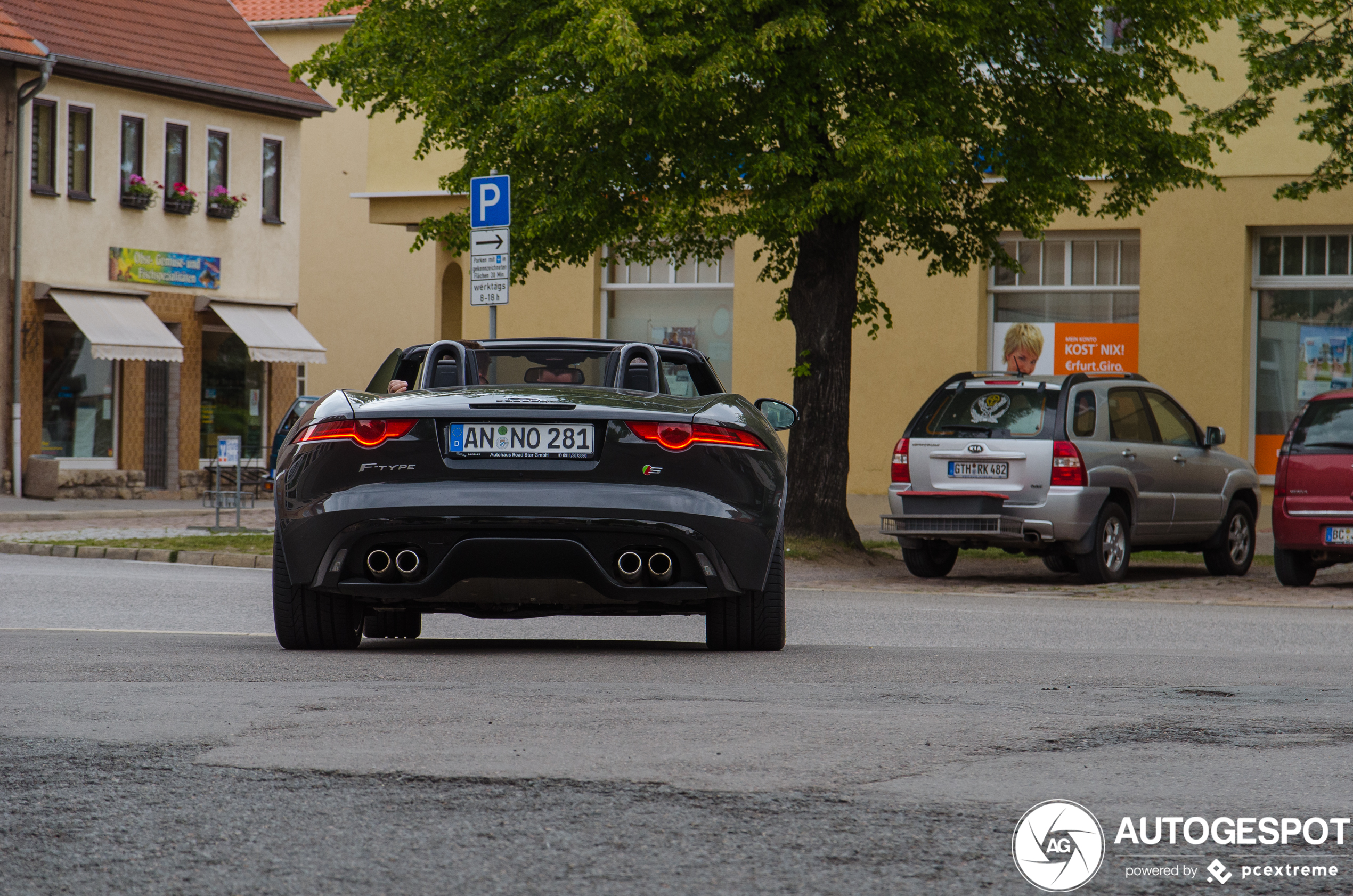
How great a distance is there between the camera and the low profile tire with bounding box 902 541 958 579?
16.2 m

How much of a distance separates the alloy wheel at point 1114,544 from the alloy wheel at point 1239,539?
75.0 inches

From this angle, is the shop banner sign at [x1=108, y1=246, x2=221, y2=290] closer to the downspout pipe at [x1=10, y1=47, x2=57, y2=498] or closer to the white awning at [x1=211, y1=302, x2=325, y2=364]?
the white awning at [x1=211, y1=302, x2=325, y2=364]

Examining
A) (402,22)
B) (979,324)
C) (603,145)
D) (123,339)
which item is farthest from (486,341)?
(123,339)

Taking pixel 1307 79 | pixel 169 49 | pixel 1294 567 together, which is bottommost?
pixel 1294 567

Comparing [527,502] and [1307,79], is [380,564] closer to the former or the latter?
[527,502]

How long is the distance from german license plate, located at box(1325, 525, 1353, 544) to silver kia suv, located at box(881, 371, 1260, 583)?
1.51 m

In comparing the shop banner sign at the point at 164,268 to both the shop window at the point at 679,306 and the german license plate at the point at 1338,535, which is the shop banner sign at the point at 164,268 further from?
the german license plate at the point at 1338,535

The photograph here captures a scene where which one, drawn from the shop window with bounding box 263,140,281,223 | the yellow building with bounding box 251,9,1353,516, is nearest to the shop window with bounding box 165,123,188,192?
the shop window with bounding box 263,140,281,223

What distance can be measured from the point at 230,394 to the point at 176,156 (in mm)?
4711

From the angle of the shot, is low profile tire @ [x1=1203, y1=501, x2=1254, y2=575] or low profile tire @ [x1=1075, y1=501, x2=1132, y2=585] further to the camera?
low profile tire @ [x1=1203, y1=501, x2=1254, y2=575]

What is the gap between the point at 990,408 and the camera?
1507 cm

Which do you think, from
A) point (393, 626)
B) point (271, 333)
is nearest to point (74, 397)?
point (271, 333)

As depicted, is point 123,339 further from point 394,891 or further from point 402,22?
point 394,891

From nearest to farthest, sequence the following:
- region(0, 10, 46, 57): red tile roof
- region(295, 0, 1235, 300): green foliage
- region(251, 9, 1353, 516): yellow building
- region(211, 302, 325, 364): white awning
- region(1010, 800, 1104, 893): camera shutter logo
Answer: region(1010, 800, 1104, 893): camera shutter logo, region(295, 0, 1235, 300): green foliage, region(251, 9, 1353, 516): yellow building, region(0, 10, 46, 57): red tile roof, region(211, 302, 325, 364): white awning
